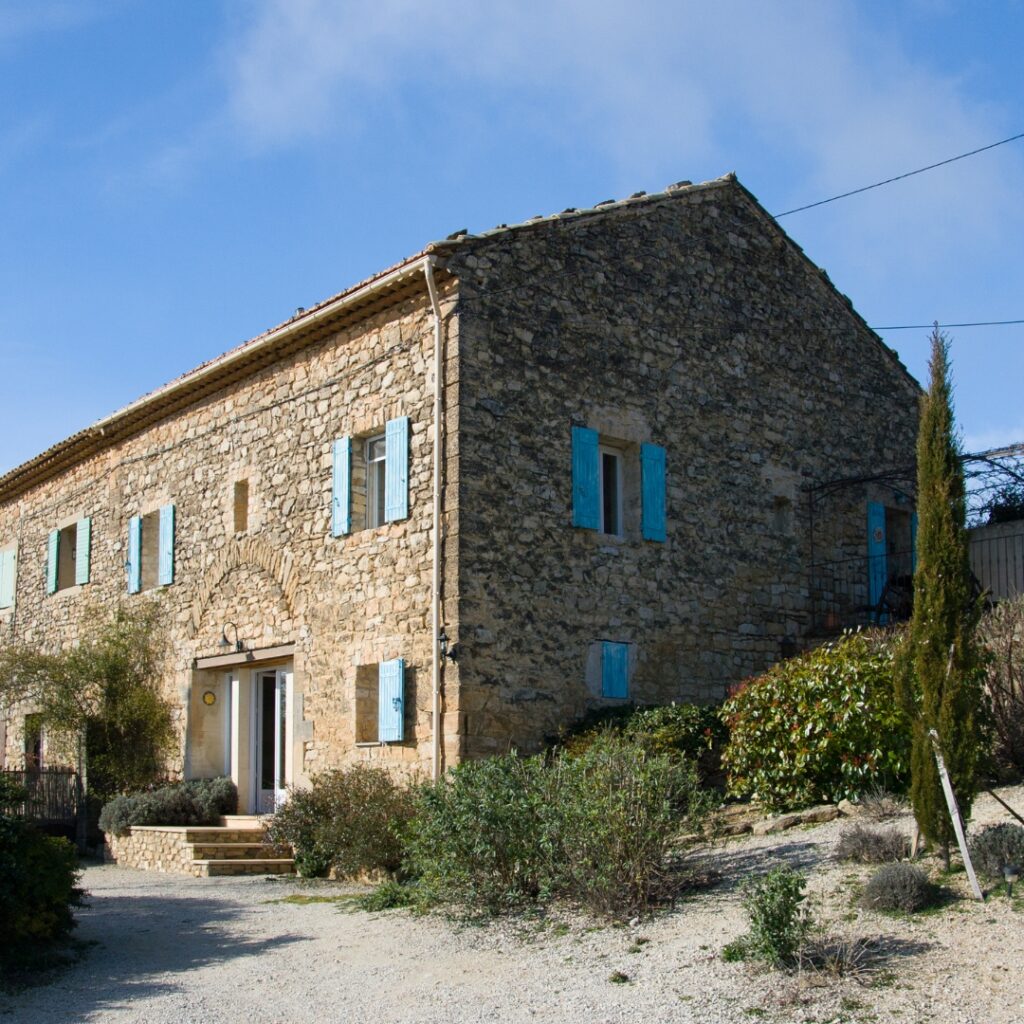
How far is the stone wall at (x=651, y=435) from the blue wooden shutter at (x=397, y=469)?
854 millimetres

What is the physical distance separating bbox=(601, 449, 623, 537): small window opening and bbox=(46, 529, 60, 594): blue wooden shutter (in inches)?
400

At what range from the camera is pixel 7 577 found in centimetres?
2159

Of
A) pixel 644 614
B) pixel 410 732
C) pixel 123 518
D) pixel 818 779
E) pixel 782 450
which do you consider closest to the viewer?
pixel 818 779

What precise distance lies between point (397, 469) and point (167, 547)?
16.9 feet

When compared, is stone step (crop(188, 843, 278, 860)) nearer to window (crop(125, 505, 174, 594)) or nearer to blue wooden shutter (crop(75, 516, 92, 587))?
window (crop(125, 505, 174, 594))

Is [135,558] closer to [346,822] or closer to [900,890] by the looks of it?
[346,822]

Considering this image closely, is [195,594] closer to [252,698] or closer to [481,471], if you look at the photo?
[252,698]

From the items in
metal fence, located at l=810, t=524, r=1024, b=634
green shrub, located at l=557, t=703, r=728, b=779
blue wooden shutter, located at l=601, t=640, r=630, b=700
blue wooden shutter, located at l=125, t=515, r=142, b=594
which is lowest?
green shrub, located at l=557, t=703, r=728, b=779

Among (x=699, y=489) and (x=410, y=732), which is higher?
(x=699, y=489)

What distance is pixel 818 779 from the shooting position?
1055 centimetres

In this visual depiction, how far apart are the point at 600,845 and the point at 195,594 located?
363 inches

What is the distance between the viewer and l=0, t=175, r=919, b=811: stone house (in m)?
12.4

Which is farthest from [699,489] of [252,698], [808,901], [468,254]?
[808,901]

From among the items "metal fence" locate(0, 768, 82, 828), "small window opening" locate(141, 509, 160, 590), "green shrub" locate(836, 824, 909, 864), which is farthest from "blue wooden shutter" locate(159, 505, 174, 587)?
"green shrub" locate(836, 824, 909, 864)
